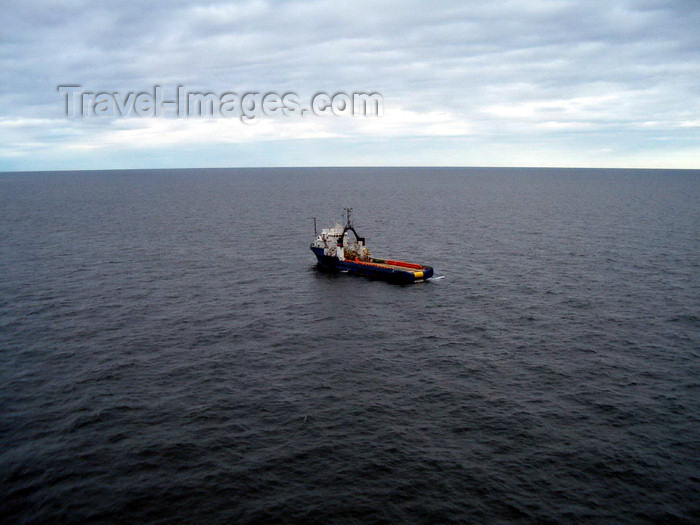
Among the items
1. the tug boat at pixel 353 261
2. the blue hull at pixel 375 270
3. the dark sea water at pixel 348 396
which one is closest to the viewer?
the dark sea water at pixel 348 396

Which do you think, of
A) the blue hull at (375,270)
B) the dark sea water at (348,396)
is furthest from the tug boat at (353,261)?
the dark sea water at (348,396)

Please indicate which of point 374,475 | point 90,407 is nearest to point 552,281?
point 374,475

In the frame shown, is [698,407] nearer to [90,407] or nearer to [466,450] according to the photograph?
[466,450]

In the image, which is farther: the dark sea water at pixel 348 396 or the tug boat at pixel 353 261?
the tug boat at pixel 353 261

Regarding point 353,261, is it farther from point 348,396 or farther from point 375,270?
point 348,396

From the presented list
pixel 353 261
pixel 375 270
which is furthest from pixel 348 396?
pixel 353 261

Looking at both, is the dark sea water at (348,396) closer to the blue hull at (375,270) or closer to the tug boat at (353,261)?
the blue hull at (375,270)
